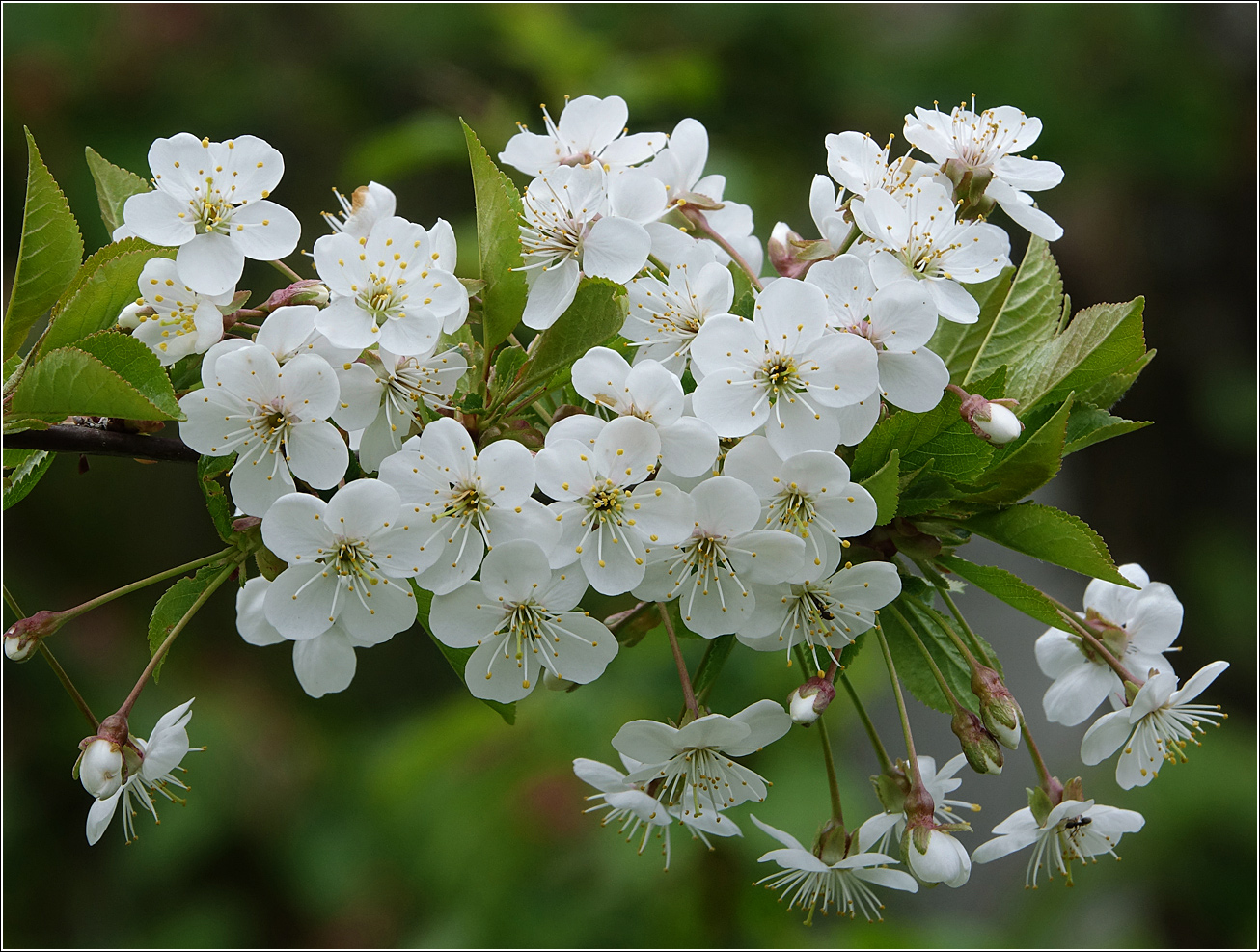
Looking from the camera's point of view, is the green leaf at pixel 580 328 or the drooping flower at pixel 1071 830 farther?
the drooping flower at pixel 1071 830

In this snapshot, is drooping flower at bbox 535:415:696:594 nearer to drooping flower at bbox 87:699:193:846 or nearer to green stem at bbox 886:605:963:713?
green stem at bbox 886:605:963:713

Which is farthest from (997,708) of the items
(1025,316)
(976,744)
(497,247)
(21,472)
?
(21,472)

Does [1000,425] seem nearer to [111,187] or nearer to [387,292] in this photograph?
[387,292]

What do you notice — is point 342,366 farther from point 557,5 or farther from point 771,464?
point 557,5

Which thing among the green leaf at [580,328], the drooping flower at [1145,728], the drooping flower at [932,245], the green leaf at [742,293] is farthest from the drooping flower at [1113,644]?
the green leaf at [580,328]

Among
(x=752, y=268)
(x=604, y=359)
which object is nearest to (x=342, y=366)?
(x=604, y=359)

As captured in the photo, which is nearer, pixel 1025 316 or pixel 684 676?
pixel 684 676

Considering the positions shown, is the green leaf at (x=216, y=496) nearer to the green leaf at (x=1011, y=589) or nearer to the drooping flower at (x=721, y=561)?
the drooping flower at (x=721, y=561)
